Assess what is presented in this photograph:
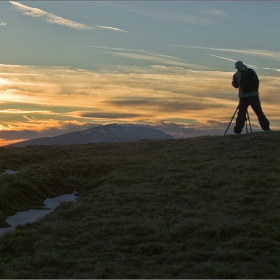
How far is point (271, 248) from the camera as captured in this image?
11.8m

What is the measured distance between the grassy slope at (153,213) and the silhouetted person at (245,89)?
1.73 m

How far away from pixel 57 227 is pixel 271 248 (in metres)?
6.43

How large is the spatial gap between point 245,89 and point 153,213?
14070mm

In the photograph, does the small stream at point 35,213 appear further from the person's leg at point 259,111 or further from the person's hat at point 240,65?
the person's hat at point 240,65

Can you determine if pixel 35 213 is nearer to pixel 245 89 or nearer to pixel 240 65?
pixel 245 89

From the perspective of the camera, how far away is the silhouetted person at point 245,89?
26641 mm

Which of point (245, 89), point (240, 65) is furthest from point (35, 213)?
point (240, 65)

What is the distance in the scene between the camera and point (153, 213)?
15.1 m

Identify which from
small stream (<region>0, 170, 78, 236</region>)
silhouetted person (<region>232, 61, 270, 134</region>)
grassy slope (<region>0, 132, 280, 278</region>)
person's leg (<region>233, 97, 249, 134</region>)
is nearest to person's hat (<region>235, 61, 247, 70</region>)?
silhouetted person (<region>232, 61, 270, 134</region>)

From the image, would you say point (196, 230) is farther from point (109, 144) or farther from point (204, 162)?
point (109, 144)

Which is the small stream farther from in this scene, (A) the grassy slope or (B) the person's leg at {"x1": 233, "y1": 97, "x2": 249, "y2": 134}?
(B) the person's leg at {"x1": 233, "y1": 97, "x2": 249, "y2": 134}

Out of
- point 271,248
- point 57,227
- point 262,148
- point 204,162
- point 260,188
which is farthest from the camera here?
point 262,148

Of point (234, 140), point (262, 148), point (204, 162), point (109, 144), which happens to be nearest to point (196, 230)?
point (204, 162)

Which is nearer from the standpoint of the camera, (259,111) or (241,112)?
(241,112)
